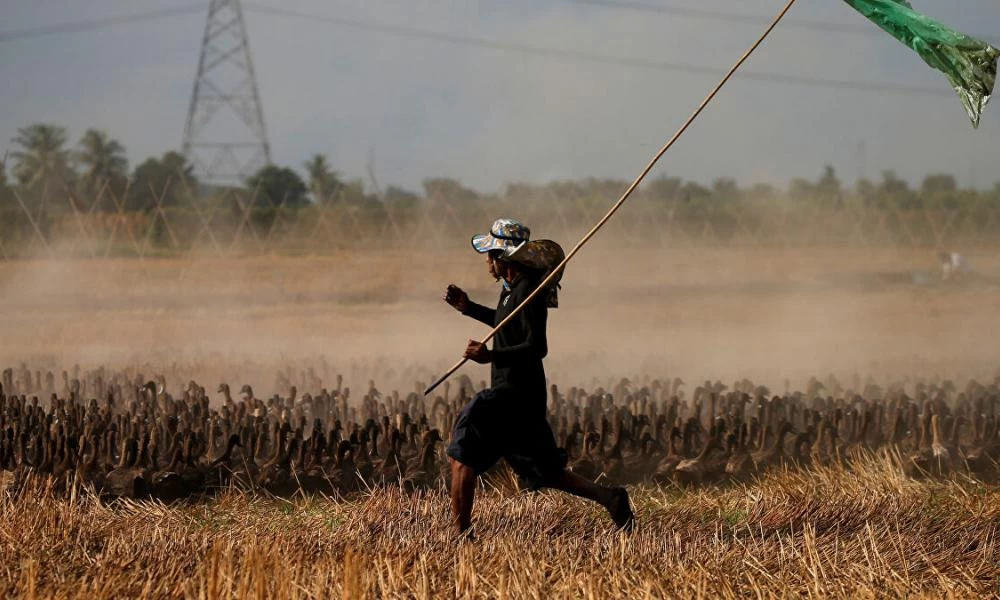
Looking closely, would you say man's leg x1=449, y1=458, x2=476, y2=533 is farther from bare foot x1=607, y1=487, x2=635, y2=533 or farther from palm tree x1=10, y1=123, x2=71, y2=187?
palm tree x1=10, y1=123, x2=71, y2=187

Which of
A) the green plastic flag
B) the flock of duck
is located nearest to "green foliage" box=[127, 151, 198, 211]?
the flock of duck

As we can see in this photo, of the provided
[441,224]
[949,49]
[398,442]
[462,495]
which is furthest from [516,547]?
[441,224]

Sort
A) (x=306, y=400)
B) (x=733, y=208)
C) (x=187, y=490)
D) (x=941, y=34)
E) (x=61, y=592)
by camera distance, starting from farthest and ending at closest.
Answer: (x=733, y=208) → (x=306, y=400) → (x=187, y=490) → (x=941, y=34) → (x=61, y=592)

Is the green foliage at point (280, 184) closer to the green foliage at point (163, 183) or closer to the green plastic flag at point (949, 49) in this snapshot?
the green foliage at point (163, 183)

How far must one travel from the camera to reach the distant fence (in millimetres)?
23609

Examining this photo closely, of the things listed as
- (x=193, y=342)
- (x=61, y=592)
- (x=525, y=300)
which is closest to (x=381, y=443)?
(x=525, y=300)

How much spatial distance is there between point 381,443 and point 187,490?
4.07 ft

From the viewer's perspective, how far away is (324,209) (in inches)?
985

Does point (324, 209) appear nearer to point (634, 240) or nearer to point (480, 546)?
point (634, 240)

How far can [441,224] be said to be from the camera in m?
25.1

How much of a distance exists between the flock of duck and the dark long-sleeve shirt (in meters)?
1.68

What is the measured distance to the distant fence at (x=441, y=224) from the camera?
23.6m

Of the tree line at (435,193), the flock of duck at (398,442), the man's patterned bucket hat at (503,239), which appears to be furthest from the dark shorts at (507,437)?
the tree line at (435,193)

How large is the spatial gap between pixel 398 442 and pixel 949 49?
4.15 m
